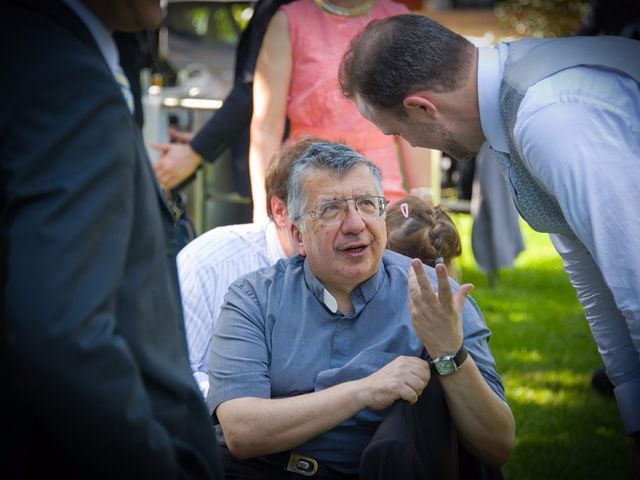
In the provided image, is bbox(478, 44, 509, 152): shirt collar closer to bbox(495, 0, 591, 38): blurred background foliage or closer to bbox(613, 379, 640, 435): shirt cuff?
bbox(613, 379, 640, 435): shirt cuff

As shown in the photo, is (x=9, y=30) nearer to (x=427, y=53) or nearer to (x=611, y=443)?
(x=427, y=53)

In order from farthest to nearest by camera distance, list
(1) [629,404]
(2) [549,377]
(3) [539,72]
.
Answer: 1. (2) [549,377]
2. (1) [629,404]
3. (3) [539,72]

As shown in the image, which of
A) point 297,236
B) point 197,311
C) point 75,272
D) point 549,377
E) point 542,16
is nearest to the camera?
point 75,272

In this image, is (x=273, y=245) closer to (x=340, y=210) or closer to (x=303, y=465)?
(x=340, y=210)

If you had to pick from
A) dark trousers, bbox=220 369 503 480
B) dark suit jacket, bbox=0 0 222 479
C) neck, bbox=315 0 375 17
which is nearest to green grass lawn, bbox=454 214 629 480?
dark trousers, bbox=220 369 503 480

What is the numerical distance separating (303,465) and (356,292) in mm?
526

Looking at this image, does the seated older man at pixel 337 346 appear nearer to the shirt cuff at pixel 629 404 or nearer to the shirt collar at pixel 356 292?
the shirt collar at pixel 356 292

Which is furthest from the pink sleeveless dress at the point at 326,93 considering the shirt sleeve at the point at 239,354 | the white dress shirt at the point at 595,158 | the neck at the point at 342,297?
the white dress shirt at the point at 595,158

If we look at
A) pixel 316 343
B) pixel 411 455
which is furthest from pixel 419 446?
pixel 316 343

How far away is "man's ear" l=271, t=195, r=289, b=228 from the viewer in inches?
120

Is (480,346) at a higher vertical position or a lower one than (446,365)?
lower

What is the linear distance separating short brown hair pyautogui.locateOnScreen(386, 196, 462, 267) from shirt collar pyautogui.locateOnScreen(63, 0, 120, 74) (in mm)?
1704

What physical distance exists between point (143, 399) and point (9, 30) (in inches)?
24.3

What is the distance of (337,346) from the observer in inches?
103
